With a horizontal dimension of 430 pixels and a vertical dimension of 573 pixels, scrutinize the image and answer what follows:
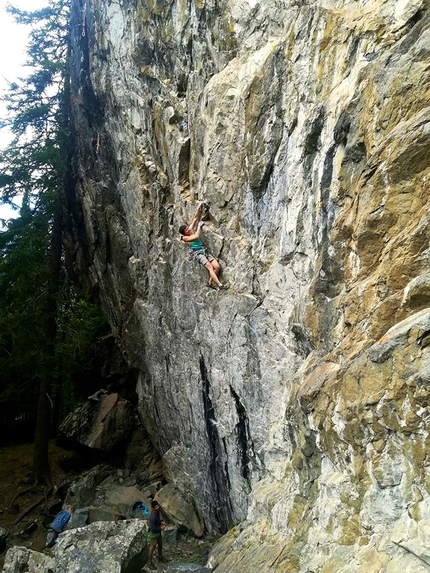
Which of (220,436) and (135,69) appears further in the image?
(135,69)

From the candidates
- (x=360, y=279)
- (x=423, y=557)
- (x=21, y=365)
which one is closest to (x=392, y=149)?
(x=360, y=279)

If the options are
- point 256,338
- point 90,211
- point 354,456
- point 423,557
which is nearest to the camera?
point 423,557

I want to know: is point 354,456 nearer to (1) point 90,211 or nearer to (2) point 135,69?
(2) point 135,69

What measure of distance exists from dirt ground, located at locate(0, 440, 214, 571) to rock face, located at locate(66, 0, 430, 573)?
3.32ft

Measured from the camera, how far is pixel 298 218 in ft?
27.2

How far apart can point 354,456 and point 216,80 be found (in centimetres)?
892

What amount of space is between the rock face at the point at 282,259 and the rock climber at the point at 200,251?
0.26 metres

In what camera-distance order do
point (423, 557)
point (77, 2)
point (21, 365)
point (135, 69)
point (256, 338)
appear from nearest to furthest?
1. point (423, 557)
2. point (256, 338)
3. point (135, 69)
4. point (21, 365)
5. point (77, 2)

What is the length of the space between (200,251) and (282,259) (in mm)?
2912

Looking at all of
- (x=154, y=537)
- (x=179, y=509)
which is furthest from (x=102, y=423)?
(x=154, y=537)

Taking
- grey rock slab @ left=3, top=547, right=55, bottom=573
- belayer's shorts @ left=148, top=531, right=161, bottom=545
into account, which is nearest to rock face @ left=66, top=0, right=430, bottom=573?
belayer's shorts @ left=148, top=531, right=161, bottom=545

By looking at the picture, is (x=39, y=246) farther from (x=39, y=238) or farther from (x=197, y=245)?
(x=197, y=245)

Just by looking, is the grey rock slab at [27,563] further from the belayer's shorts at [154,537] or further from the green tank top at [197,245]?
the green tank top at [197,245]

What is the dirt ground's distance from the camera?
12297mm
